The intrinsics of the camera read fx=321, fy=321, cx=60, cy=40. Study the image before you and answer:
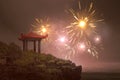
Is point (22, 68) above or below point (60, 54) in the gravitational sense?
below

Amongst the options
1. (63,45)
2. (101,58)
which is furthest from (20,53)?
(101,58)

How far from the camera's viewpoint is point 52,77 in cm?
7106

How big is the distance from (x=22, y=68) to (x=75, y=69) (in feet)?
52.1

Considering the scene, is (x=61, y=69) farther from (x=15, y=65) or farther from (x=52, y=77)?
(x=15, y=65)

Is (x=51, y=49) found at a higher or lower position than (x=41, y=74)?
higher

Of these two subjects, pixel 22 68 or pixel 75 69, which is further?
pixel 75 69

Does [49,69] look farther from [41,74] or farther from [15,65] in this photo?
[15,65]

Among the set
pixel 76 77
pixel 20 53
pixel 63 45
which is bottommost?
pixel 76 77

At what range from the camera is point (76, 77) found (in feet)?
257

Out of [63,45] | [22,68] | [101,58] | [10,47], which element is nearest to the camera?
[22,68]

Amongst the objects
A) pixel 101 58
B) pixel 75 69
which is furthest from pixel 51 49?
pixel 75 69

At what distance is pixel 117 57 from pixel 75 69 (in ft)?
380

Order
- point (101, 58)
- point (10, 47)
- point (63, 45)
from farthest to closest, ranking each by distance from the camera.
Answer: point (101, 58) < point (63, 45) < point (10, 47)

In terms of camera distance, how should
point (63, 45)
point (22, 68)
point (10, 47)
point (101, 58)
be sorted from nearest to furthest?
point (22, 68) → point (10, 47) → point (63, 45) → point (101, 58)
